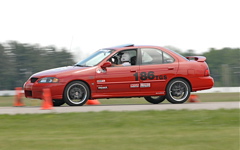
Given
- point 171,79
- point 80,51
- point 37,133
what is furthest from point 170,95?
point 80,51

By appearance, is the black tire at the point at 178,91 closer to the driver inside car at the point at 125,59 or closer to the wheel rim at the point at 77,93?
the driver inside car at the point at 125,59

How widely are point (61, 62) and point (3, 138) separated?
2048 centimetres

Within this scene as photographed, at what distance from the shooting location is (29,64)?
27.0 m

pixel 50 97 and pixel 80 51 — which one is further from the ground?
pixel 80 51

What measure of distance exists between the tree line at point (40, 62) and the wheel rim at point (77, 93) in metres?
11.1

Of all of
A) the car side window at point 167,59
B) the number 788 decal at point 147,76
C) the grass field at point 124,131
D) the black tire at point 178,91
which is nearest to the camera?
the grass field at point 124,131

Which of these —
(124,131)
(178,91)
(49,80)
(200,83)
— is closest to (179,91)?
(178,91)

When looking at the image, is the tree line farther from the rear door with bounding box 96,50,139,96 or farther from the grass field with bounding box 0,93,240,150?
the grass field with bounding box 0,93,240,150

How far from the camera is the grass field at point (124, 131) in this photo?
6.64 metres

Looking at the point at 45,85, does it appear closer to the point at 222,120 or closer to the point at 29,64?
the point at 222,120

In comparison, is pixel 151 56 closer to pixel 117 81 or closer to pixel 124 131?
pixel 117 81

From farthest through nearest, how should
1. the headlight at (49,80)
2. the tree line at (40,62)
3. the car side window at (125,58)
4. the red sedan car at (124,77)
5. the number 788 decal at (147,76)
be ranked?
the tree line at (40,62) < the car side window at (125,58) < the number 788 decal at (147,76) < the red sedan car at (124,77) < the headlight at (49,80)

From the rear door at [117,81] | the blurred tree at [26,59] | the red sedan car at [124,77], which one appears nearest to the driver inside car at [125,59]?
the red sedan car at [124,77]

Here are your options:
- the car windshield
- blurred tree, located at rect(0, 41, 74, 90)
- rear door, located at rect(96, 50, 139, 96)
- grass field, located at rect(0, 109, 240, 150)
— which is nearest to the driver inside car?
rear door, located at rect(96, 50, 139, 96)
